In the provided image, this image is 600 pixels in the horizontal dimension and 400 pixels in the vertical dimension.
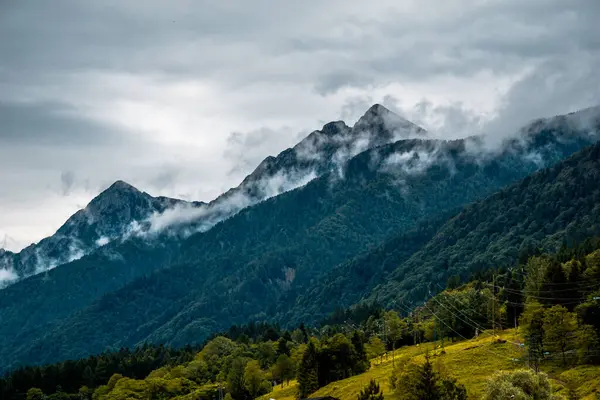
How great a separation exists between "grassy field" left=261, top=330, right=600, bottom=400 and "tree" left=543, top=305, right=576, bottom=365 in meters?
5.21

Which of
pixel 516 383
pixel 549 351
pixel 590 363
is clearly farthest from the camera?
pixel 549 351

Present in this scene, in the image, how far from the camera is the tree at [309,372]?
620ft

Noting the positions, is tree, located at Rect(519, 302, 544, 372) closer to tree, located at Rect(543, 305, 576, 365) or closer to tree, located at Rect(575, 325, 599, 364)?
tree, located at Rect(543, 305, 576, 365)

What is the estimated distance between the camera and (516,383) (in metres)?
108

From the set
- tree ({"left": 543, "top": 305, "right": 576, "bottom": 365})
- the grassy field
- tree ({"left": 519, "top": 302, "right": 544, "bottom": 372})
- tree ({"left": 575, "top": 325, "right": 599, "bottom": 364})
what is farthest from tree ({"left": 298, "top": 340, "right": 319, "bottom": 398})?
tree ({"left": 575, "top": 325, "right": 599, "bottom": 364})

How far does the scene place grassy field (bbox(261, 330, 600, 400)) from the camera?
130000 mm

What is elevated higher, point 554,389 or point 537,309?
point 537,309

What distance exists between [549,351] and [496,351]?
54.9 ft

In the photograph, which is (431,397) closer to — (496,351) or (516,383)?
(516,383)

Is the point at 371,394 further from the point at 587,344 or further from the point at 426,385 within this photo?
the point at 587,344

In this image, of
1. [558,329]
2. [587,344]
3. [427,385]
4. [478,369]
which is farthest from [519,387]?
[478,369]

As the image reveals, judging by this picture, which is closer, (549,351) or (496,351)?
(549,351)

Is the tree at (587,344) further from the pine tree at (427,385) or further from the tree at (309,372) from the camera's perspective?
the tree at (309,372)

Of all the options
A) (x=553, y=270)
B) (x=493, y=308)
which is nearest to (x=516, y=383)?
(x=553, y=270)
